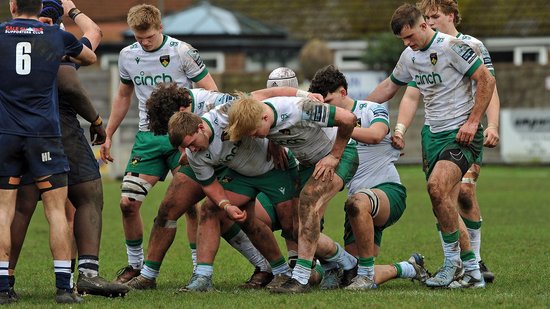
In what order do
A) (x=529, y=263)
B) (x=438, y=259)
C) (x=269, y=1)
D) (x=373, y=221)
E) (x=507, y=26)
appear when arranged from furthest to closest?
(x=269, y=1) → (x=507, y=26) → (x=438, y=259) → (x=529, y=263) → (x=373, y=221)

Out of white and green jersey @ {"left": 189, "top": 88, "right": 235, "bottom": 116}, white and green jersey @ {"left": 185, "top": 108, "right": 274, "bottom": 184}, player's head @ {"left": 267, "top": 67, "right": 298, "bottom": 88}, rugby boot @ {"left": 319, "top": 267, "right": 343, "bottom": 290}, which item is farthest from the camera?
player's head @ {"left": 267, "top": 67, "right": 298, "bottom": 88}

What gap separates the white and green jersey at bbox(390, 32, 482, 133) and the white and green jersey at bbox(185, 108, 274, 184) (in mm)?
1547

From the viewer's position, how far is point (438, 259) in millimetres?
12234

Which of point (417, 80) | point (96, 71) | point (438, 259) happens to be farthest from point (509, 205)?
point (96, 71)

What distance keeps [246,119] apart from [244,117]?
21mm

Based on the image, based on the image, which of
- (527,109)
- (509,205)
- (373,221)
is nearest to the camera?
(373,221)

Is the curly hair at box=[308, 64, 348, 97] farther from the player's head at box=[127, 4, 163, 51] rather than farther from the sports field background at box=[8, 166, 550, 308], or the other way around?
the sports field background at box=[8, 166, 550, 308]

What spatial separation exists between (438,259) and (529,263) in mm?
1094

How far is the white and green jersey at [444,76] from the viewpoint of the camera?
9.91 metres

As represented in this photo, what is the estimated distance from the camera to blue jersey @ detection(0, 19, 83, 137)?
8719mm

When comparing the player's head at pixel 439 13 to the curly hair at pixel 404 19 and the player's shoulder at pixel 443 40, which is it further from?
the curly hair at pixel 404 19

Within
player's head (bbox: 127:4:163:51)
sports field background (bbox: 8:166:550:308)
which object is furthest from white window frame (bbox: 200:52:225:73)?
player's head (bbox: 127:4:163:51)

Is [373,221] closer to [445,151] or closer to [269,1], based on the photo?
[445,151]

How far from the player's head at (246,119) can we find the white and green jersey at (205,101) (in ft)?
2.64
